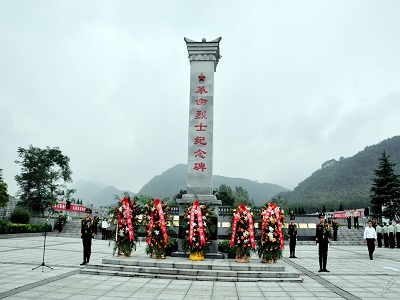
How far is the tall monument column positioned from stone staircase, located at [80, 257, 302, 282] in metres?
2.13

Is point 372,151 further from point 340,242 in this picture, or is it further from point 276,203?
point 276,203

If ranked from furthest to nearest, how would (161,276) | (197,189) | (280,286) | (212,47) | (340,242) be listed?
(340,242)
(212,47)
(197,189)
(161,276)
(280,286)

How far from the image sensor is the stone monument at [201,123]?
391 inches

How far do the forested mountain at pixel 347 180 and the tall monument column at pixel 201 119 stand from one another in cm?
4940

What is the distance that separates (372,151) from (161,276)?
8440 cm

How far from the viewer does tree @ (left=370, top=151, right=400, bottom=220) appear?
2533 centimetres

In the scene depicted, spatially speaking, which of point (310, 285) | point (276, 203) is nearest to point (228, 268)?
point (310, 285)

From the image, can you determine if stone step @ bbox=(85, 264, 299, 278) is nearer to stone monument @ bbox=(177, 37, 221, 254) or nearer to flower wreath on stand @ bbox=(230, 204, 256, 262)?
flower wreath on stand @ bbox=(230, 204, 256, 262)

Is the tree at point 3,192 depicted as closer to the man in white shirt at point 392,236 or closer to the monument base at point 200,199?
the monument base at point 200,199

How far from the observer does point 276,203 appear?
907 cm

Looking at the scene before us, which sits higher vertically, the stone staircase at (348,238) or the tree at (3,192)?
the tree at (3,192)

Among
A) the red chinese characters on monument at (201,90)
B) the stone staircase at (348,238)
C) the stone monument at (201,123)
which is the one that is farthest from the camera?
the stone staircase at (348,238)

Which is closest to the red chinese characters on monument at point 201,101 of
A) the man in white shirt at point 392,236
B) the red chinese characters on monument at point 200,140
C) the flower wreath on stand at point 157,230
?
the red chinese characters on monument at point 200,140

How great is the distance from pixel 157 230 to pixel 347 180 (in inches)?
2808
